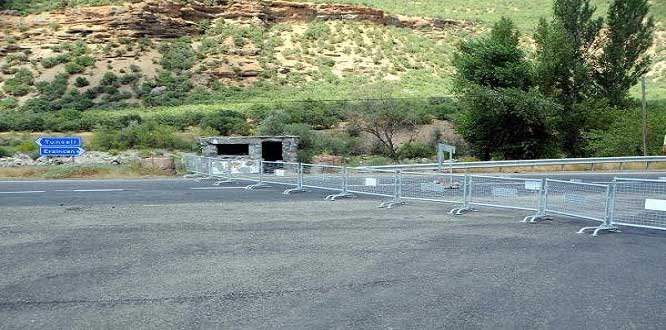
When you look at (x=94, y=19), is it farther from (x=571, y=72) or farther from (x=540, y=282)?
(x=540, y=282)

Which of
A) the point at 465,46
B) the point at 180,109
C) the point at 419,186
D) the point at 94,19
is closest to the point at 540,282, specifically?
the point at 419,186

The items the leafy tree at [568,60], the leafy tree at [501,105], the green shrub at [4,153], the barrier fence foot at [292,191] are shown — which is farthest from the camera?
the leafy tree at [568,60]

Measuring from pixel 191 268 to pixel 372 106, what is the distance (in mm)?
34683

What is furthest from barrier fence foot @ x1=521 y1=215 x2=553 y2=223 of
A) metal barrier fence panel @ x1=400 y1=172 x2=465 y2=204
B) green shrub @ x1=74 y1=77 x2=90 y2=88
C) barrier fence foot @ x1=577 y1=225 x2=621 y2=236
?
green shrub @ x1=74 y1=77 x2=90 y2=88

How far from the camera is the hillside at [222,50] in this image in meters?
60.1

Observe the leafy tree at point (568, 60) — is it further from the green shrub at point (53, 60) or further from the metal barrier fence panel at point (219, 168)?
the green shrub at point (53, 60)

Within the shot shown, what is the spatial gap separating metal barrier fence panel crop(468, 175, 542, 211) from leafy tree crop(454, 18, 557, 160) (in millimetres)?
20083

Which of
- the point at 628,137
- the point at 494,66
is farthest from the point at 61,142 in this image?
the point at 628,137

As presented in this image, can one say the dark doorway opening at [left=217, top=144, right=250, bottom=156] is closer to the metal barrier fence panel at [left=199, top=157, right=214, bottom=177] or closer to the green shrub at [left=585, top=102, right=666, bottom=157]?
the metal barrier fence panel at [left=199, top=157, right=214, bottom=177]

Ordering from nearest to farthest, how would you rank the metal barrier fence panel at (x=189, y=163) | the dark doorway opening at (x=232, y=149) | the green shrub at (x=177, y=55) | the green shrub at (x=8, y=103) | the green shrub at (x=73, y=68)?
the metal barrier fence panel at (x=189, y=163), the dark doorway opening at (x=232, y=149), the green shrub at (x=8, y=103), the green shrub at (x=73, y=68), the green shrub at (x=177, y=55)

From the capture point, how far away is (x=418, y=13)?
84062 mm

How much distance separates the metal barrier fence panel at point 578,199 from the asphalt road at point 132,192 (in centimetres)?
686

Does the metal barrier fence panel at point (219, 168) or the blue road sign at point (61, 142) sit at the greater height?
the blue road sign at point (61, 142)

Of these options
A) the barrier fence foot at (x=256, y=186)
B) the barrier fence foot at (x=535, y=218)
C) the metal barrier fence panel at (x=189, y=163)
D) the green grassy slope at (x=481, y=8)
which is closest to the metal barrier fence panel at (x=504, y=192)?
the barrier fence foot at (x=535, y=218)
